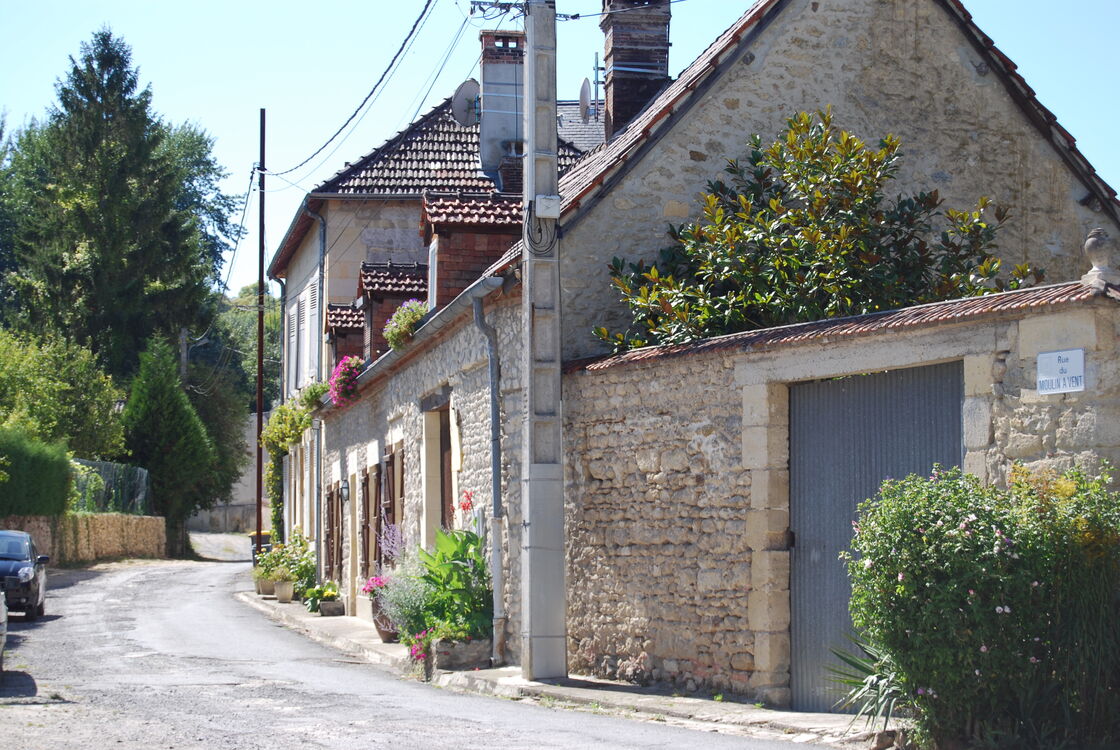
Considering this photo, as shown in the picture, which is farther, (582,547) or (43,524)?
(43,524)

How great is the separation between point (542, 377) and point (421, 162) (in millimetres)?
13537

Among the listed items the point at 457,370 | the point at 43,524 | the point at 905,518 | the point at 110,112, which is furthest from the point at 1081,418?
the point at 110,112

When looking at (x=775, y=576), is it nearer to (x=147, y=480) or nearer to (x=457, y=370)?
(x=457, y=370)

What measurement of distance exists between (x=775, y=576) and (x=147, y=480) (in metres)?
35.5

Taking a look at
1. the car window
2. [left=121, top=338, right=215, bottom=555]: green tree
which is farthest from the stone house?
[left=121, top=338, right=215, bottom=555]: green tree

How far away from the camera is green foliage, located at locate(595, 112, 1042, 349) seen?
37.0ft

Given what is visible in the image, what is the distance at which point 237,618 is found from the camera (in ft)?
67.4

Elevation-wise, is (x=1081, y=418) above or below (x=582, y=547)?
above

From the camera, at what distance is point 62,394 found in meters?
38.2

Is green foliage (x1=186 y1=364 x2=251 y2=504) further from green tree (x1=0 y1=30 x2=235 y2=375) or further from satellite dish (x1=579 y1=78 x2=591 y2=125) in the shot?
satellite dish (x1=579 y1=78 x2=591 y2=125)

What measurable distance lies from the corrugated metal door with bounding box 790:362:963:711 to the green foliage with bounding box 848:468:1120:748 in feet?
4.53

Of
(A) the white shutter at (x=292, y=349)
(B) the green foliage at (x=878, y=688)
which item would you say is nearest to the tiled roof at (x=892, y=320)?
(B) the green foliage at (x=878, y=688)

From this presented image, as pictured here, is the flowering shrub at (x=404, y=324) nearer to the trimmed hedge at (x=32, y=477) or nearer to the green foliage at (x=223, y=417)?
the trimmed hedge at (x=32, y=477)

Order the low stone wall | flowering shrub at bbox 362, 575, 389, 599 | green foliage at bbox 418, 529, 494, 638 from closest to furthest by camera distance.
A: green foliage at bbox 418, 529, 494, 638
flowering shrub at bbox 362, 575, 389, 599
the low stone wall
